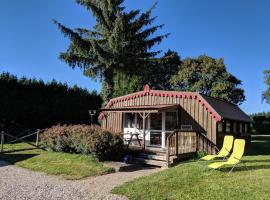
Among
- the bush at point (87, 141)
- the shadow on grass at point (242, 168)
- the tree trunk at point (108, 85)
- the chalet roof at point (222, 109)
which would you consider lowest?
the shadow on grass at point (242, 168)

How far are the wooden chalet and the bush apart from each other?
5.04 feet

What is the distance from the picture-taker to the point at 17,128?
80.4 ft

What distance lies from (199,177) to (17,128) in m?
19.2

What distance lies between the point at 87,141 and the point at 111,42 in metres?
17.2

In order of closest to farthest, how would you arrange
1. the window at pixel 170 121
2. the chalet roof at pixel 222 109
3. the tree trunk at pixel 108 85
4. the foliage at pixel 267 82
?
the chalet roof at pixel 222 109 → the window at pixel 170 121 → the tree trunk at pixel 108 85 → the foliage at pixel 267 82

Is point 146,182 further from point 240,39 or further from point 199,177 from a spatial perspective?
point 240,39

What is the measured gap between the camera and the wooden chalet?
14.2m

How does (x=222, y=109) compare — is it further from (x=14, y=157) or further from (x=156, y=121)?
(x=14, y=157)

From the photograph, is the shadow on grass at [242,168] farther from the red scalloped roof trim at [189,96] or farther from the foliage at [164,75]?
the foliage at [164,75]

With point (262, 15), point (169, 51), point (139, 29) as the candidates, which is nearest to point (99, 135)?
point (262, 15)

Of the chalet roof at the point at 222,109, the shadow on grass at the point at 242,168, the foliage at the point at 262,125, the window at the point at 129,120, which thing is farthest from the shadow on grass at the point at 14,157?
the foliage at the point at 262,125

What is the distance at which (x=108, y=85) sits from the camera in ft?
94.2

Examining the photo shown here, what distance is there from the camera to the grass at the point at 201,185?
25.1 feet

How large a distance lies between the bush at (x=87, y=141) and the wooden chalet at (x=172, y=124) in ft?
5.04
